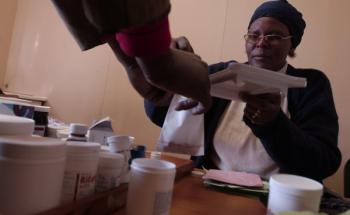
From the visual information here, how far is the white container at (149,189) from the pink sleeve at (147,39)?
0.21 m

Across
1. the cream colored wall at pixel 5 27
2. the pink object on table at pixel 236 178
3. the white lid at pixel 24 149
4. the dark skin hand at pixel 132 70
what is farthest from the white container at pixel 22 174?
the cream colored wall at pixel 5 27

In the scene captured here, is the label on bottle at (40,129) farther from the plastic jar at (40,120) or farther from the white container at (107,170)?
the white container at (107,170)

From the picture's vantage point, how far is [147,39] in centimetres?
28

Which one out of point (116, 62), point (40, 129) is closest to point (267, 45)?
point (40, 129)

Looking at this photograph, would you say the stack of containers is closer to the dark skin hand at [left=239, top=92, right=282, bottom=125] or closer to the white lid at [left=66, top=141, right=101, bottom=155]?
the white lid at [left=66, top=141, right=101, bottom=155]

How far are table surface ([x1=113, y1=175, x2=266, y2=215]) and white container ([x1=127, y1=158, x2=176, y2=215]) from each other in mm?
61

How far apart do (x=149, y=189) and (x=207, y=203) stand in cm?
21

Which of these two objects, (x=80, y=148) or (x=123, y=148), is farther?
(x=123, y=148)

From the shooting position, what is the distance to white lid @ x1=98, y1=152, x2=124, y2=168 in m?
0.48

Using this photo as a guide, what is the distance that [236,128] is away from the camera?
114 cm

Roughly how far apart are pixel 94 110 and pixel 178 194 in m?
1.49

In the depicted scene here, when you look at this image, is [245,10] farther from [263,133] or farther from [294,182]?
[294,182]

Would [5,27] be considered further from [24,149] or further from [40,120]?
[24,149]

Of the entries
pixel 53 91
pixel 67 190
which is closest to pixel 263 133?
pixel 67 190
